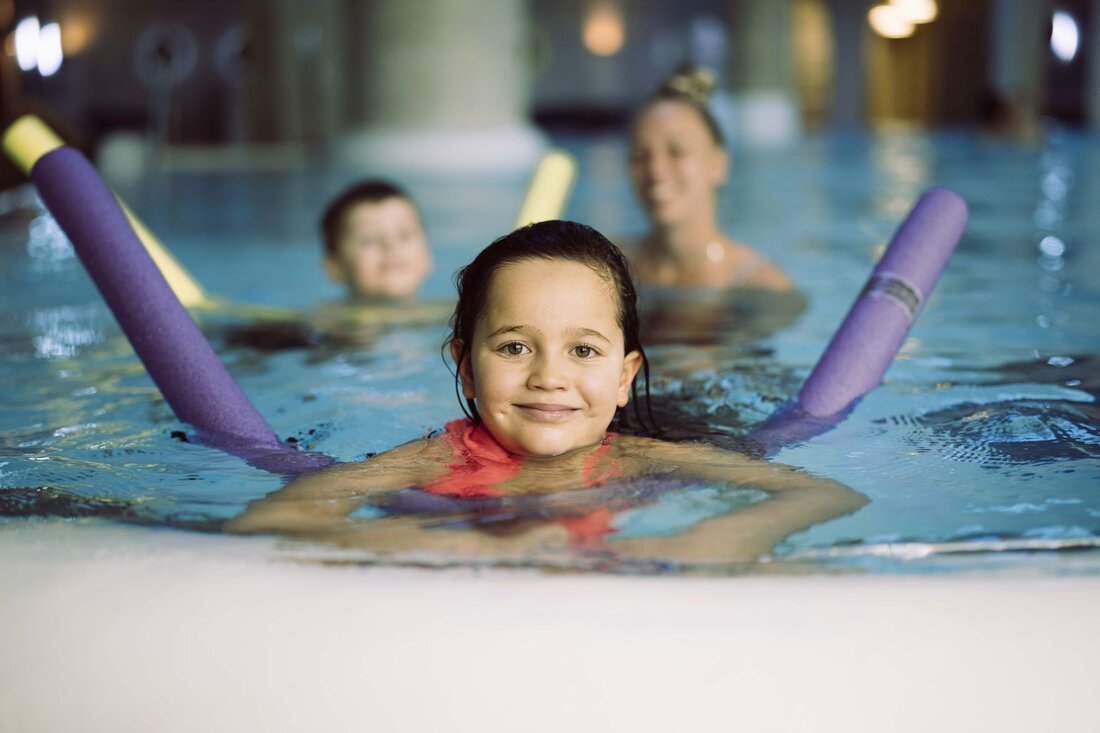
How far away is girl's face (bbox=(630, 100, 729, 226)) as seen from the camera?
469 centimetres

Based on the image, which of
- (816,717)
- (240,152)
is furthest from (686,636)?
(240,152)

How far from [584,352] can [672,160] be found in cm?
245

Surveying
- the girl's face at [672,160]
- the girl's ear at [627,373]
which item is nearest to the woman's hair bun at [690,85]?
the girl's face at [672,160]

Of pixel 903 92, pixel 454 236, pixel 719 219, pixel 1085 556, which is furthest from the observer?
pixel 903 92

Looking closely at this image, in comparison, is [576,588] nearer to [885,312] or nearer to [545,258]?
[545,258]

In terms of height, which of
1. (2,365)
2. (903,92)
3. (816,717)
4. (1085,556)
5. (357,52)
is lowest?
(816,717)

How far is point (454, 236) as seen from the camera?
306 inches

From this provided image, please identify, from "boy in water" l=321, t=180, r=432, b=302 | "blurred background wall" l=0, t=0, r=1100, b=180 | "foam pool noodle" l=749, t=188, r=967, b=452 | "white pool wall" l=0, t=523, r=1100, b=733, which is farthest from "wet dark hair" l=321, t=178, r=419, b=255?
"blurred background wall" l=0, t=0, r=1100, b=180

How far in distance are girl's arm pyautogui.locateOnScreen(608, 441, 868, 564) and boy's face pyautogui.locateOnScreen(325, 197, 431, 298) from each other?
232 centimetres

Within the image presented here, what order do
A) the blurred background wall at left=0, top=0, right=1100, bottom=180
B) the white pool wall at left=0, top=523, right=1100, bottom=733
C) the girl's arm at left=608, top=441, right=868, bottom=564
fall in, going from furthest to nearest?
the blurred background wall at left=0, top=0, right=1100, bottom=180 → the girl's arm at left=608, top=441, right=868, bottom=564 → the white pool wall at left=0, top=523, right=1100, bottom=733

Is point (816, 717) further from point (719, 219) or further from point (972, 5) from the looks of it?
point (972, 5)

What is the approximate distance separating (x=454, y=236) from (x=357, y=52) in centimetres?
714

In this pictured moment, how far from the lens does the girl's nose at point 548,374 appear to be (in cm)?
229

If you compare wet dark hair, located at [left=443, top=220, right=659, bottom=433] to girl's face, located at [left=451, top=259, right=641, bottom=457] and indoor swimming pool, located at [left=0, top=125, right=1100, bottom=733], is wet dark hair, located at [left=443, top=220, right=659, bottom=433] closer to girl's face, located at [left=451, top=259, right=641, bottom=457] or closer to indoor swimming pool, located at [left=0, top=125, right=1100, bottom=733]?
girl's face, located at [left=451, top=259, right=641, bottom=457]
